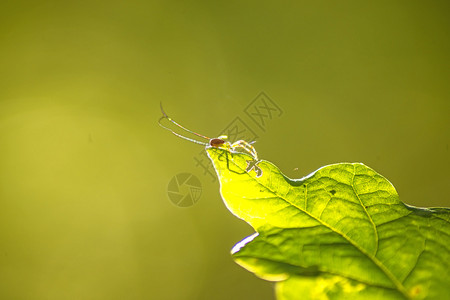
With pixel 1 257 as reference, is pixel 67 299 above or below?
below

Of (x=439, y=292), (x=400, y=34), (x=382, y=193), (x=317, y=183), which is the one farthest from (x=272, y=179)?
(x=400, y=34)

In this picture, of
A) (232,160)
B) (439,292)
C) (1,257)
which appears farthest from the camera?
(1,257)

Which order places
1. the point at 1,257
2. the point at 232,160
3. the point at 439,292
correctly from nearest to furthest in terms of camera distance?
1. the point at 439,292
2. the point at 232,160
3. the point at 1,257

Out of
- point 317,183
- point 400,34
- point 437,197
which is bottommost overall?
point 437,197

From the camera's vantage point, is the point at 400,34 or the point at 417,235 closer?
the point at 417,235

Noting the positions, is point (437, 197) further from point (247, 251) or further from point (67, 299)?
point (247, 251)

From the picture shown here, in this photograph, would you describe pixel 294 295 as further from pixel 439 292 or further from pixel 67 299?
pixel 67 299
